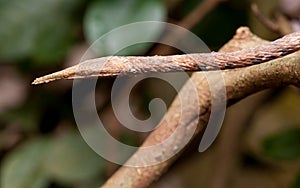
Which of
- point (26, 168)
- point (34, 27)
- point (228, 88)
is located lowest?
point (26, 168)

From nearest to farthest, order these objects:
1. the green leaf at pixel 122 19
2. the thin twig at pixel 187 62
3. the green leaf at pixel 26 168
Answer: the thin twig at pixel 187 62 < the green leaf at pixel 122 19 < the green leaf at pixel 26 168

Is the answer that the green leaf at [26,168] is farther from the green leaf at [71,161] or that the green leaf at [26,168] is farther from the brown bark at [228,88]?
the brown bark at [228,88]

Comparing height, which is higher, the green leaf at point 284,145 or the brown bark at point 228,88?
the brown bark at point 228,88

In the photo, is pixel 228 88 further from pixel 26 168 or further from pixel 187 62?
pixel 26 168

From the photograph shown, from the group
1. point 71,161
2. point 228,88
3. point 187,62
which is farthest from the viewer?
point 71,161

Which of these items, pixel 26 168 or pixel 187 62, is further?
pixel 26 168

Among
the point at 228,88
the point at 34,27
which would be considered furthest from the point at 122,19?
the point at 228,88

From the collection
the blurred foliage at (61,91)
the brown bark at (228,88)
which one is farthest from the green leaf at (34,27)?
the brown bark at (228,88)
